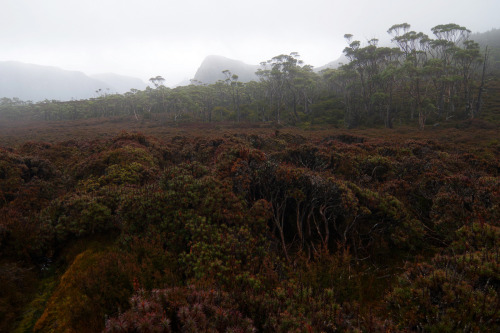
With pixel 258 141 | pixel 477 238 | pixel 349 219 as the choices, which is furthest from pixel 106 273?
pixel 258 141

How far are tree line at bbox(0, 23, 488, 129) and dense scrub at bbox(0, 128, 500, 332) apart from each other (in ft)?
108

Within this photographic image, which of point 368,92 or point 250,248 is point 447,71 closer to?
point 368,92

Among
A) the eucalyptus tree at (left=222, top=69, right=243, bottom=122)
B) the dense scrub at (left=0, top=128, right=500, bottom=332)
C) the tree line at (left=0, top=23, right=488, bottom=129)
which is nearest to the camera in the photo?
the dense scrub at (left=0, top=128, right=500, bottom=332)

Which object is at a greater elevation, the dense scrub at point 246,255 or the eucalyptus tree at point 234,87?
the eucalyptus tree at point 234,87

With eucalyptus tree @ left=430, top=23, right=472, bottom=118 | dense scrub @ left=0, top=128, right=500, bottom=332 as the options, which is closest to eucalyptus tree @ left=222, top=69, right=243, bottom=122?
eucalyptus tree @ left=430, top=23, right=472, bottom=118

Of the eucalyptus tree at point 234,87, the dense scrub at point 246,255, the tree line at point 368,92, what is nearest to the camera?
the dense scrub at point 246,255

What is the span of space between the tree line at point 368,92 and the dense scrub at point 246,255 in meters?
33.1

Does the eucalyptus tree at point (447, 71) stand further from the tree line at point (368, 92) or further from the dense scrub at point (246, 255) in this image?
the dense scrub at point (246, 255)

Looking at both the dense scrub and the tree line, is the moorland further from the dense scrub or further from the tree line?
the tree line

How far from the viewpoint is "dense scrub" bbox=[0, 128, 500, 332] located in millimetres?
2770

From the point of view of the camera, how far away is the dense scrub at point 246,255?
109 inches

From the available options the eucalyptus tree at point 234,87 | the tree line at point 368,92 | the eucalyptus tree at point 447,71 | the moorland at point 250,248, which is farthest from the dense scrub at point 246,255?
the eucalyptus tree at point 234,87

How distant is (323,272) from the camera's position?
162 inches

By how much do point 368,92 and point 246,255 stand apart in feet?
176
